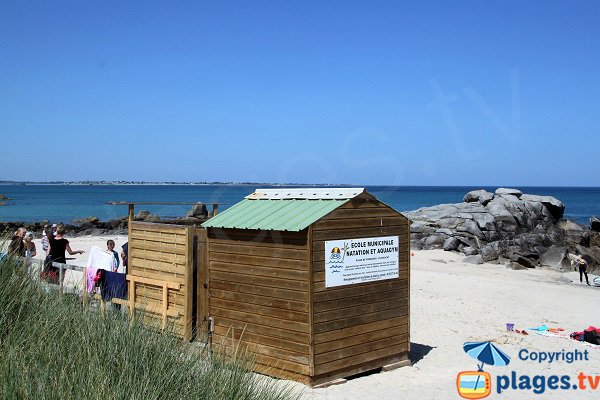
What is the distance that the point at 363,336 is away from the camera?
9039 mm

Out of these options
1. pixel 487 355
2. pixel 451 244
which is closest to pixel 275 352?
pixel 487 355

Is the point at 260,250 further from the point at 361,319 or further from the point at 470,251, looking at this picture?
the point at 470,251

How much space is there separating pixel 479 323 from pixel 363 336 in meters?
5.43

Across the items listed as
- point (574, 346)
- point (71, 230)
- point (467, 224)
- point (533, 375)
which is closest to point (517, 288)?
point (574, 346)

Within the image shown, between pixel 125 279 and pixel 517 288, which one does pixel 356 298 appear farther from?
pixel 517 288

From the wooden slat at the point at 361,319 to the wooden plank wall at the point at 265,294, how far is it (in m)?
0.27

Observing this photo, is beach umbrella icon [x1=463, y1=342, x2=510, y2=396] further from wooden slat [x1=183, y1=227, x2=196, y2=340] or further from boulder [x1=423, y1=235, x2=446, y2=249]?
boulder [x1=423, y1=235, x2=446, y2=249]

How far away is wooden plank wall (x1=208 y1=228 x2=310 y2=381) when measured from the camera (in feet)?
27.7

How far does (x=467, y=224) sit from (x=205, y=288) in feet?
84.0

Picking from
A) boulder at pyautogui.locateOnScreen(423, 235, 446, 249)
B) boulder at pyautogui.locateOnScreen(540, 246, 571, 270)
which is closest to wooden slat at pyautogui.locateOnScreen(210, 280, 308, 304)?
boulder at pyautogui.locateOnScreen(540, 246, 571, 270)

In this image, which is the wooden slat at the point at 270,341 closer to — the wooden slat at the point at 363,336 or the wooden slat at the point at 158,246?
the wooden slat at the point at 363,336

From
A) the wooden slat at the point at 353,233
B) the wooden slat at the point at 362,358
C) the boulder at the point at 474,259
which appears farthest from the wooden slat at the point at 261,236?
the boulder at the point at 474,259

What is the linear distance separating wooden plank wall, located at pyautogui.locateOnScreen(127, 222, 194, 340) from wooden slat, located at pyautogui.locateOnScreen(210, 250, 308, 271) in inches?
25.3

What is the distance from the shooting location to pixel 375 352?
30.4 ft
